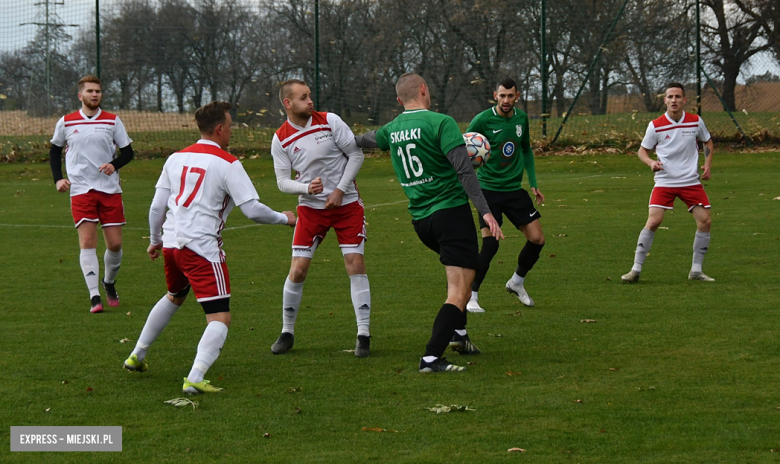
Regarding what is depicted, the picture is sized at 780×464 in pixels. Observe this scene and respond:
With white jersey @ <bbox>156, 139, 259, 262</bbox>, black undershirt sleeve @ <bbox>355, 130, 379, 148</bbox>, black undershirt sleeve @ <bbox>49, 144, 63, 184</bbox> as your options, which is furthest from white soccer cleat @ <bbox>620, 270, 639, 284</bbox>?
black undershirt sleeve @ <bbox>49, 144, 63, 184</bbox>

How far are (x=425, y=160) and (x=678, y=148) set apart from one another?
4654mm

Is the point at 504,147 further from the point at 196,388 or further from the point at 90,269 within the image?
the point at 90,269

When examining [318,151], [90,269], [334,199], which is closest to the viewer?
[334,199]

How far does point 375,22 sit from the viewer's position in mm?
25922

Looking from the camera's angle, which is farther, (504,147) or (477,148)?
(504,147)

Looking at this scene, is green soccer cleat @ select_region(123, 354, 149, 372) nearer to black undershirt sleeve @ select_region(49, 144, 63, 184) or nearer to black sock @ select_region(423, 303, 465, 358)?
black sock @ select_region(423, 303, 465, 358)

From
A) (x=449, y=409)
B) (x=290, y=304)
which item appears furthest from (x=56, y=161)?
(x=449, y=409)

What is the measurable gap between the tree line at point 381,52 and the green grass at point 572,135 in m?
0.43

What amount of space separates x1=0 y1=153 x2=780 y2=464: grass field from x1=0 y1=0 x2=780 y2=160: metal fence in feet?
42.7

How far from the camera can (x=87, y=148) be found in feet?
29.2

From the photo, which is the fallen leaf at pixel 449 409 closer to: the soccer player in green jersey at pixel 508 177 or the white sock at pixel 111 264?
the soccer player in green jersey at pixel 508 177

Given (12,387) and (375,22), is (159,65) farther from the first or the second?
(12,387)

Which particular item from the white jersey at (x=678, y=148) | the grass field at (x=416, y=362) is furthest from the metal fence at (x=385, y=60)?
the white jersey at (x=678, y=148)

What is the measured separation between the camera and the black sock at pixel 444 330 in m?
5.95
